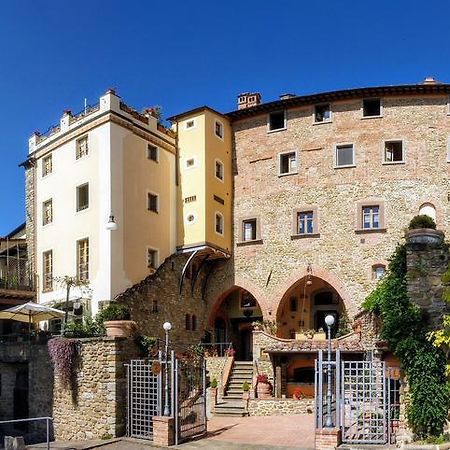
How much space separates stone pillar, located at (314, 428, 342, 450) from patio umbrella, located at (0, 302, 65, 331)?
12803 millimetres

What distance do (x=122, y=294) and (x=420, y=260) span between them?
14348 mm

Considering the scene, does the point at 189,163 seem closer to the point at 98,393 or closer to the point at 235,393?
the point at 235,393

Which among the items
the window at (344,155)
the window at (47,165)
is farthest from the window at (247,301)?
the window at (47,165)

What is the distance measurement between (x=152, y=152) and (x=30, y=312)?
10136 millimetres

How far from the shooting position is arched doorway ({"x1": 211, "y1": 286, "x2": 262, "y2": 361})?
117ft

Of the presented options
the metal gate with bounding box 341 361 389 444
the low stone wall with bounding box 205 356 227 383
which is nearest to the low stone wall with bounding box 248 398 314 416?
the low stone wall with bounding box 205 356 227 383

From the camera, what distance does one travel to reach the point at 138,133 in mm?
30234

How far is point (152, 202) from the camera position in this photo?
31188 millimetres

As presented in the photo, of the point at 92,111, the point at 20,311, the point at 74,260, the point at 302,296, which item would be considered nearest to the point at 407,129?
the point at 302,296

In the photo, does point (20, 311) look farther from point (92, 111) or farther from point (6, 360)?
point (92, 111)

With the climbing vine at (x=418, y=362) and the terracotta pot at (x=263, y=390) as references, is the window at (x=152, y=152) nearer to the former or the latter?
the terracotta pot at (x=263, y=390)

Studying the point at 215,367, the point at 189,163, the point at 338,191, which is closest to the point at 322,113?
the point at 338,191

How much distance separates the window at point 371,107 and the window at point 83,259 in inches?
603

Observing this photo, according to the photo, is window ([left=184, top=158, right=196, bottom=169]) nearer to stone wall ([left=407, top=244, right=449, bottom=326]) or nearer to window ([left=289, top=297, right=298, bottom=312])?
window ([left=289, top=297, right=298, bottom=312])
